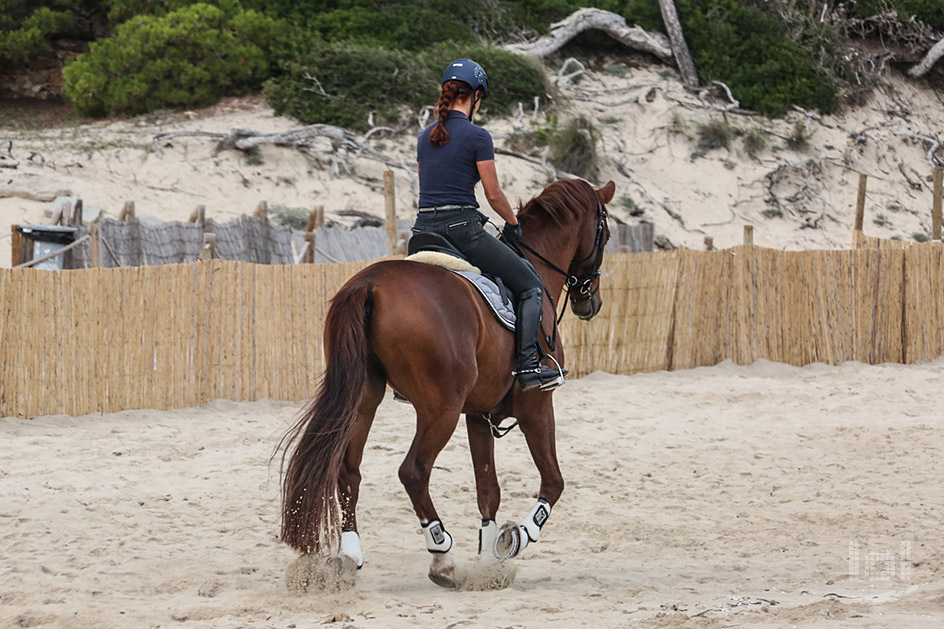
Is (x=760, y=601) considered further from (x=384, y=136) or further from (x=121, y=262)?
(x=384, y=136)

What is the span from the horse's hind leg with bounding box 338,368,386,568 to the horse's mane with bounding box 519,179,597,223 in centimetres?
149

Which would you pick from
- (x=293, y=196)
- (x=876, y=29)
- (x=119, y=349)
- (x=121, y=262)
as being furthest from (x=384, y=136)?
(x=876, y=29)

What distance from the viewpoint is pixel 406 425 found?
8.60 m

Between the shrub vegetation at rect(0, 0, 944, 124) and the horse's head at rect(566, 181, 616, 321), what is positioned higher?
the shrub vegetation at rect(0, 0, 944, 124)

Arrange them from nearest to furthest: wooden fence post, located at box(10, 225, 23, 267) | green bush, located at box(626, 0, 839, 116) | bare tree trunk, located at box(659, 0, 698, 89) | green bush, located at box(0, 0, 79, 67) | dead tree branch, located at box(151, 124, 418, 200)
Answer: wooden fence post, located at box(10, 225, 23, 267) < dead tree branch, located at box(151, 124, 418, 200) < green bush, located at box(0, 0, 79, 67) < green bush, located at box(626, 0, 839, 116) < bare tree trunk, located at box(659, 0, 698, 89)

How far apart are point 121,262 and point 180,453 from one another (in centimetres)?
507

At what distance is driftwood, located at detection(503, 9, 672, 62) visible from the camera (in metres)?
24.4

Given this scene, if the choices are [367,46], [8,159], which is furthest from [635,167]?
[8,159]

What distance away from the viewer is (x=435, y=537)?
4594 mm

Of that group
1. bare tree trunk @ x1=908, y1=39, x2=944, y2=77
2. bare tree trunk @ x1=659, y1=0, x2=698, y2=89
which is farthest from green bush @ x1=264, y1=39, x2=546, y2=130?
bare tree trunk @ x1=908, y1=39, x2=944, y2=77

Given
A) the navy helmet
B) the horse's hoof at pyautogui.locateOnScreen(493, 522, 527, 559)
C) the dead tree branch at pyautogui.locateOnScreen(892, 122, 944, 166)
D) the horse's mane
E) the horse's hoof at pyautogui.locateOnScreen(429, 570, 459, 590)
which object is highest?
the dead tree branch at pyautogui.locateOnScreen(892, 122, 944, 166)

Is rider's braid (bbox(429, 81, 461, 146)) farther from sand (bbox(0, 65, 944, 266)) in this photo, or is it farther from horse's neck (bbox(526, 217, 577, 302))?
sand (bbox(0, 65, 944, 266))

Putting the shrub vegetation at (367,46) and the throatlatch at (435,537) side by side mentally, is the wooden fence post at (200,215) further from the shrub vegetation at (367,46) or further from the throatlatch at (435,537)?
the throatlatch at (435,537)

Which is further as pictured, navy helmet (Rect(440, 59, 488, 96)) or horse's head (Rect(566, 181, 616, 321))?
horse's head (Rect(566, 181, 616, 321))
